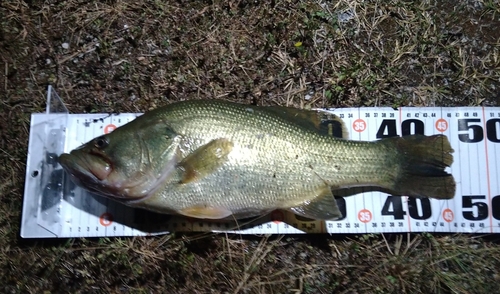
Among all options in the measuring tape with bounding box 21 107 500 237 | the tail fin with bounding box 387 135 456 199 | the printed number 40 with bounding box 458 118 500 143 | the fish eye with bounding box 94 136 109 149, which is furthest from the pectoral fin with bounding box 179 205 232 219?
the printed number 40 with bounding box 458 118 500 143

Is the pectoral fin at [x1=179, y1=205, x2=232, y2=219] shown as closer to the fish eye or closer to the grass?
the grass

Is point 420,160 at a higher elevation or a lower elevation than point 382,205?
higher

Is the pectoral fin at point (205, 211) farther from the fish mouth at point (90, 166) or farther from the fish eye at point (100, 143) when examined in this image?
the fish eye at point (100, 143)

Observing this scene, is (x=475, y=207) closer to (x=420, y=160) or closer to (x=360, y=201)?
(x=420, y=160)

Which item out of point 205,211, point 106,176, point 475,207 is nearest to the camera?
point 106,176

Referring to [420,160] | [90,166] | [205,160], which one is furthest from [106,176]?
[420,160]

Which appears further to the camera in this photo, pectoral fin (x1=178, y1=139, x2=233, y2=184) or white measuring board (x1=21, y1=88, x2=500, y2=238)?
white measuring board (x1=21, y1=88, x2=500, y2=238)

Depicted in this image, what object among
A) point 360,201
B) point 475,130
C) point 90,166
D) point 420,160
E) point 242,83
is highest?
point 242,83
